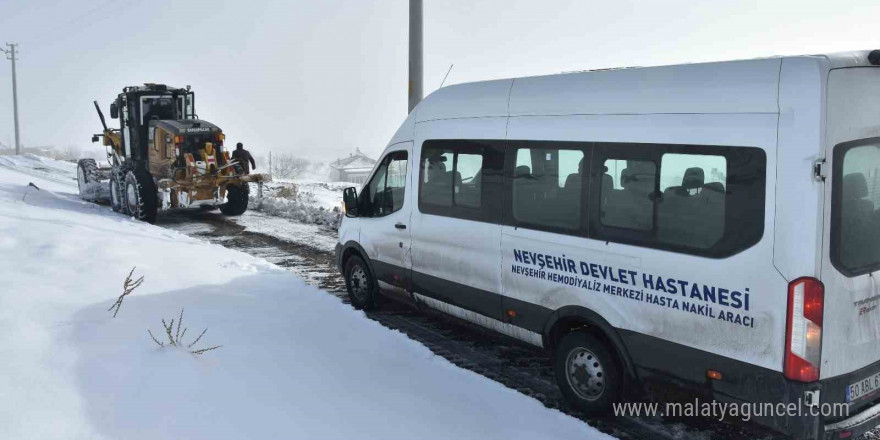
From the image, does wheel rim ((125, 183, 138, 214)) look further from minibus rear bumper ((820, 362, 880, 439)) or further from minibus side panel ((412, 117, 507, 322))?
minibus rear bumper ((820, 362, 880, 439))

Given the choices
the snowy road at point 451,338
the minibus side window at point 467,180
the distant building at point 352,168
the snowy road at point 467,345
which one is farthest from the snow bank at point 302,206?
the distant building at point 352,168

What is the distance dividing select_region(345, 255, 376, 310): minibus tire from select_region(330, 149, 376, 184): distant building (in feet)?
295

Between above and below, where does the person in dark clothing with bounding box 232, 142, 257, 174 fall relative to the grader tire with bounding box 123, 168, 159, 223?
above

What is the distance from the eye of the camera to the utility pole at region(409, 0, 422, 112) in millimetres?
12484

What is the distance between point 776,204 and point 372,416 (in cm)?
310

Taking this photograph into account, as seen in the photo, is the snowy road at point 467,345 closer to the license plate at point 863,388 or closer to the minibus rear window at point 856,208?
the license plate at point 863,388

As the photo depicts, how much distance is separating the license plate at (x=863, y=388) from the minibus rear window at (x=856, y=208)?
70 centimetres

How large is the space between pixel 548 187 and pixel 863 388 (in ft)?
8.60

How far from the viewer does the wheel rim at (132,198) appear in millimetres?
15086

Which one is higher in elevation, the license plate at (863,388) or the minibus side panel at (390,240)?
the minibus side panel at (390,240)

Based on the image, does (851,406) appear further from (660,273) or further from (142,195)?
(142,195)

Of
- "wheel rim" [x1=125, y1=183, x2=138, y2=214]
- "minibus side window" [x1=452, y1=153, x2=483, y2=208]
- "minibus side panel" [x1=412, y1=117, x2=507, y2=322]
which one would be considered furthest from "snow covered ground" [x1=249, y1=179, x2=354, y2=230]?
"minibus side window" [x1=452, y1=153, x2=483, y2=208]

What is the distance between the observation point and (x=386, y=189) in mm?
7680

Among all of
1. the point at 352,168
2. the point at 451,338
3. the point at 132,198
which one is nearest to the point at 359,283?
the point at 451,338
